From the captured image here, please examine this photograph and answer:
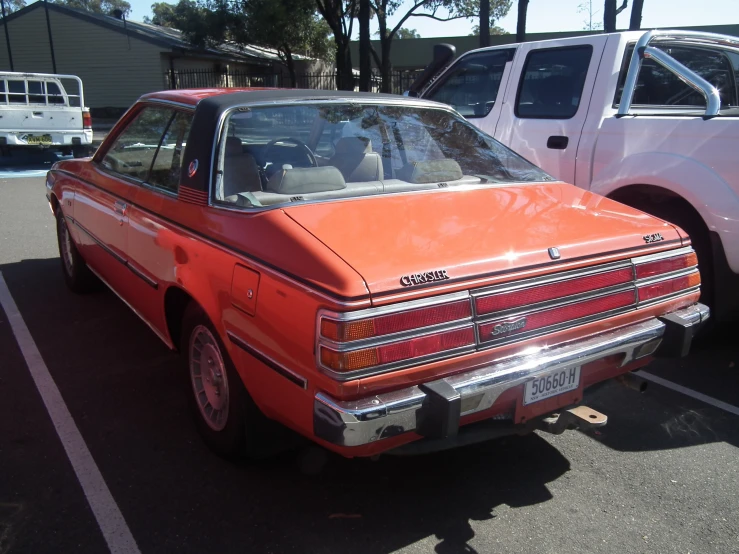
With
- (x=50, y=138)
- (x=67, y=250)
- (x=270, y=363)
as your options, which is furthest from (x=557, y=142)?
(x=50, y=138)

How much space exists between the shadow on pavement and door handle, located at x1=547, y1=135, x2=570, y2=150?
218 centimetres

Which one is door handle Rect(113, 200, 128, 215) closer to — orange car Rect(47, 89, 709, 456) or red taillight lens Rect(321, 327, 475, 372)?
orange car Rect(47, 89, 709, 456)

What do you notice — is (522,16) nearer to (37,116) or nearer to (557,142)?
(37,116)

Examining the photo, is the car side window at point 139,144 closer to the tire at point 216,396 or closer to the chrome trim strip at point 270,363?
the tire at point 216,396

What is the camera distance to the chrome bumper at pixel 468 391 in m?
2.32

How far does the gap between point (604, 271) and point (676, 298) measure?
1.84 feet

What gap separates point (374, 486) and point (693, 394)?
2218mm

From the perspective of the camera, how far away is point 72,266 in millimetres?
5652

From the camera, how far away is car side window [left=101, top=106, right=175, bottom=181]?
4066 mm

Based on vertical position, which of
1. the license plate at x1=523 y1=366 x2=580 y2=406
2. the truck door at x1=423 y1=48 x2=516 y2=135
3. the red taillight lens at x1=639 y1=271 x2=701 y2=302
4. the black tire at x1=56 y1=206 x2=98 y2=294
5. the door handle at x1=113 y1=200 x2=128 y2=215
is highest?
the truck door at x1=423 y1=48 x2=516 y2=135

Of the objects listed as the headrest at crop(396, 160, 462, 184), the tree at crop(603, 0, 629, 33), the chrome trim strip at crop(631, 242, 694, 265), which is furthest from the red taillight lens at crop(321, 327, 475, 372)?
the tree at crop(603, 0, 629, 33)

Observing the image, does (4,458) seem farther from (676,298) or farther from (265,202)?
(676,298)

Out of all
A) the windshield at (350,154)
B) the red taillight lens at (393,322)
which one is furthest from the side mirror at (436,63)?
the red taillight lens at (393,322)

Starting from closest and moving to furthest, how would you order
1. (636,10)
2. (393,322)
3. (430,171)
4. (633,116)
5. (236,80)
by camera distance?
(393,322) → (430,171) → (633,116) → (636,10) → (236,80)
